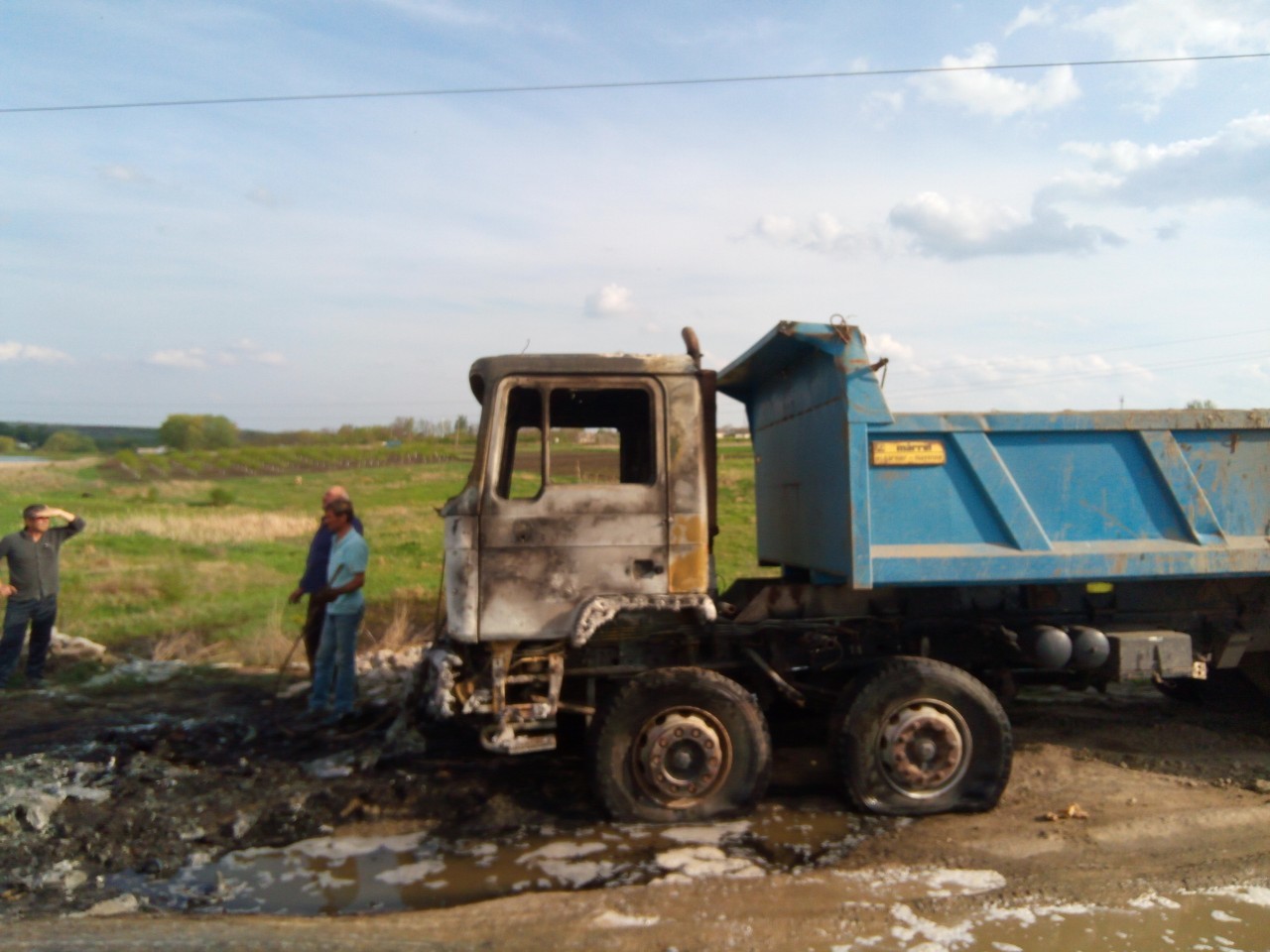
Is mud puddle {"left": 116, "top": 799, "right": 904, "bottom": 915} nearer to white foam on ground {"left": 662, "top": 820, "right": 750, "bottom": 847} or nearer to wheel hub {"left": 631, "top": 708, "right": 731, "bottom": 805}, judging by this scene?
white foam on ground {"left": 662, "top": 820, "right": 750, "bottom": 847}

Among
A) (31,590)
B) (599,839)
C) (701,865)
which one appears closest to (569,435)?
(599,839)

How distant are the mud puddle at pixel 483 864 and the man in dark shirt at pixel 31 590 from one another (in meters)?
4.73

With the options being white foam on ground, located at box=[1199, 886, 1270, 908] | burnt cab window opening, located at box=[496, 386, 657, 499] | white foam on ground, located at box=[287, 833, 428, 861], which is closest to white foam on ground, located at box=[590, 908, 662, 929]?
white foam on ground, located at box=[287, 833, 428, 861]

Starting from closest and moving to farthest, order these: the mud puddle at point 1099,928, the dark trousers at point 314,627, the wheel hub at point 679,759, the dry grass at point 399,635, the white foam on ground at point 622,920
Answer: the mud puddle at point 1099,928 < the white foam on ground at point 622,920 < the wheel hub at point 679,759 < the dark trousers at point 314,627 < the dry grass at point 399,635

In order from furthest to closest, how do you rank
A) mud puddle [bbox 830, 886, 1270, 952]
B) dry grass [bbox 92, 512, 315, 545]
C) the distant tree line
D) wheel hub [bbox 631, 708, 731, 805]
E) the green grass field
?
the distant tree line < dry grass [bbox 92, 512, 315, 545] < the green grass field < wheel hub [bbox 631, 708, 731, 805] < mud puddle [bbox 830, 886, 1270, 952]

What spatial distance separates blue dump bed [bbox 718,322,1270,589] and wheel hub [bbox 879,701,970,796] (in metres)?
0.73

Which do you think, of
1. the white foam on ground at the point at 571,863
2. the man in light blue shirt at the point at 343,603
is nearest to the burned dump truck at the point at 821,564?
the white foam on ground at the point at 571,863

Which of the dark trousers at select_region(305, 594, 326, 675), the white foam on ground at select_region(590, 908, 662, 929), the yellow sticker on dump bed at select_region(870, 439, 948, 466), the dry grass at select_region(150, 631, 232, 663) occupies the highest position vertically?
the yellow sticker on dump bed at select_region(870, 439, 948, 466)

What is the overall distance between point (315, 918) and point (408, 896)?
1.32 ft

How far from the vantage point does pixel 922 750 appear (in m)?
4.88

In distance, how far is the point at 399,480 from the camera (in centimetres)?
4166

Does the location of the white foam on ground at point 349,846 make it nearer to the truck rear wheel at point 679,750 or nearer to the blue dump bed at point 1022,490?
the truck rear wheel at point 679,750

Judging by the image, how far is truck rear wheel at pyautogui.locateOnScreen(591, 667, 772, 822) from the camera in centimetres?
477

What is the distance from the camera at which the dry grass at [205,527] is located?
69.6ft
